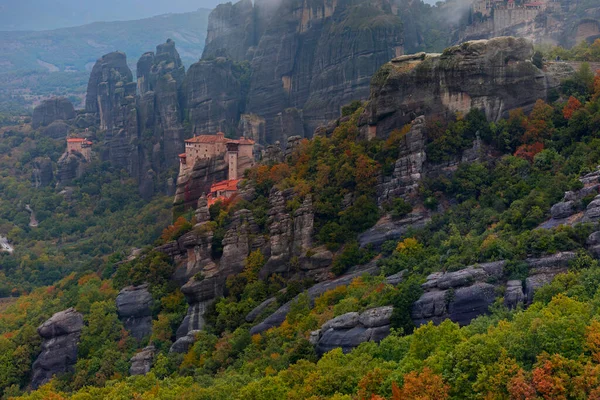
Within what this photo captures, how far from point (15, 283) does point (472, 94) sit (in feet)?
183

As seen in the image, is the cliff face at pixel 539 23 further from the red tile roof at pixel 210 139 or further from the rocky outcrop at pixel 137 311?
the rocky outcrop at pixel 137 311

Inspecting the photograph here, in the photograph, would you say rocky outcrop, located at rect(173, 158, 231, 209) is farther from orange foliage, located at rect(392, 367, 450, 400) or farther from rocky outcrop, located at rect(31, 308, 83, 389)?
orange foliage, located at rect(392, 367, 450, 400)

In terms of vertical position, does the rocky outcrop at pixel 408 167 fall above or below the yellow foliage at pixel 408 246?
above

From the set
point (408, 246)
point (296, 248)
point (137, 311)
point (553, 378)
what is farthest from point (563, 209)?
point (137, 311)

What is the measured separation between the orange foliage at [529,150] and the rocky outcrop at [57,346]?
30031mm

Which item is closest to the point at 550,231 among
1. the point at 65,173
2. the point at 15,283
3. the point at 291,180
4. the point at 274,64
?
the point at 291,180

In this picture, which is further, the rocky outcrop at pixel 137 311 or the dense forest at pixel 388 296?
the rocky outcrop at pixel 137 311

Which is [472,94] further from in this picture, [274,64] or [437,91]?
[274,64]

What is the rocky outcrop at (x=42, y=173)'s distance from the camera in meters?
128

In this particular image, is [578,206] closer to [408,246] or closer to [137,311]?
[408,246]

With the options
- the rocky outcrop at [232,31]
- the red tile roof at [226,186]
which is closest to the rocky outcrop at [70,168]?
the rocky outcrop at [232,31]

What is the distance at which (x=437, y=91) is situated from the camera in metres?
63.3

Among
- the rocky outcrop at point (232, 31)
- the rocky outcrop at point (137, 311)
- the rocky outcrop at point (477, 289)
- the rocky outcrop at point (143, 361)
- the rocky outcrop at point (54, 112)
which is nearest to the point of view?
the rocky outcrop at point (477, 289)

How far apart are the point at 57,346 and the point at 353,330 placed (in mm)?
23858
